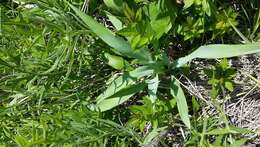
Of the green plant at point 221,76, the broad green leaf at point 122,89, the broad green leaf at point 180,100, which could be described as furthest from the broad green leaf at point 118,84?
the green plant at point 221,76

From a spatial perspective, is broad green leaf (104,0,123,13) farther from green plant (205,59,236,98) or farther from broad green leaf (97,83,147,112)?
green plant (205,59,236,98)

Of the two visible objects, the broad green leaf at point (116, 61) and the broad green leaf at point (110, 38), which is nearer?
the broad green leaf at point (110, 38)

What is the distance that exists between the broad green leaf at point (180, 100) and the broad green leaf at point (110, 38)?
142 millimetres

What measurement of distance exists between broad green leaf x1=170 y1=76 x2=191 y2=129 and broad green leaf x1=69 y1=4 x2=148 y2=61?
0.14 m

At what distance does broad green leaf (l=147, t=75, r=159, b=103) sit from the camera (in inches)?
57.3

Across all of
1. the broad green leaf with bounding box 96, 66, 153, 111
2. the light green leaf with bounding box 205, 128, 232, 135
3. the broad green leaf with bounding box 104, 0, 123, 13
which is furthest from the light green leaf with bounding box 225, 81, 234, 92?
the broad green leaf with bounding box 104, 0, 123, 13

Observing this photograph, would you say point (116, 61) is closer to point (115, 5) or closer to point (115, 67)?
point (115, 67)

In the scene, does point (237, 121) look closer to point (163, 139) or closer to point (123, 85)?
point (163, 139)

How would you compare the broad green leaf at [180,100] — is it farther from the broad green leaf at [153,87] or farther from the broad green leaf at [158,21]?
the broad green leaf at [158,21]

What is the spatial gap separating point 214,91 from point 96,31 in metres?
0.43

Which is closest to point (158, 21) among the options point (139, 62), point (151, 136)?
point (139, 62)

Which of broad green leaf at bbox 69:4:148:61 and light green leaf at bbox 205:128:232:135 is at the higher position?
broad green leaf at bbox 69:4:148:61

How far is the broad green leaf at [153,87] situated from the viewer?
4.78 ft

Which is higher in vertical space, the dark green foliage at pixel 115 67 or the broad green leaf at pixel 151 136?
the dark green foliage at pixel 115 67
